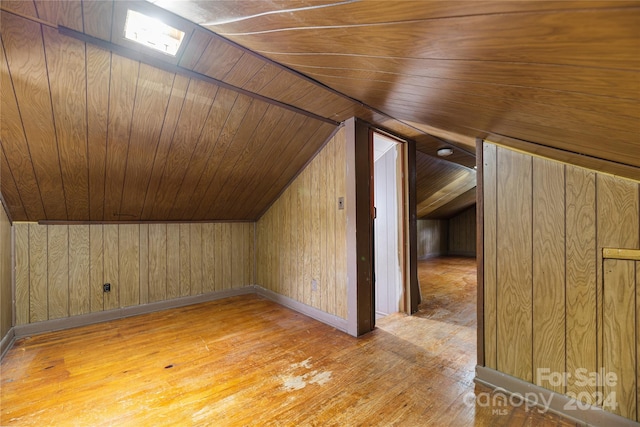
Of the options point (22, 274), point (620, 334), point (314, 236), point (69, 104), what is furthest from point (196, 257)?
point (620, 334)

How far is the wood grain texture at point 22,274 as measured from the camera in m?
2.65

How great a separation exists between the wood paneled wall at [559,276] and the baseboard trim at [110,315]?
10.6 ft

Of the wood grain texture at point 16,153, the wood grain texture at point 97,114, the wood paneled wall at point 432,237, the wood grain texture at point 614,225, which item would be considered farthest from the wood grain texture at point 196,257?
the wood paneled wall at point 432,237

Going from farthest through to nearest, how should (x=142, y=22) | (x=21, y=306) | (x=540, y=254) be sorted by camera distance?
(x=21, y=306)
(x=540, y=254)
(x=142, y=22)

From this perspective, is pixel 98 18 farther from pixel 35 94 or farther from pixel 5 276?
pixel 5 276

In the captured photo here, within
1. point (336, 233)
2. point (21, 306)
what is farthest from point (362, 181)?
point (21, 306)

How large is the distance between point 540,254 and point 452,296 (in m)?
2.58

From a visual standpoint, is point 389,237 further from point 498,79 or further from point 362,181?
point 498,79

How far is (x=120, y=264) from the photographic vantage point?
3186 mm

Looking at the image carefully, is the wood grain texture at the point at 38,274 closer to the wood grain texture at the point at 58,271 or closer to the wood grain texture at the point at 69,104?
the wood grain texture at the point at 58,271

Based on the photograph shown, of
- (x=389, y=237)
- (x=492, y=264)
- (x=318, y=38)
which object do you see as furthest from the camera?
(x=389, y=237)

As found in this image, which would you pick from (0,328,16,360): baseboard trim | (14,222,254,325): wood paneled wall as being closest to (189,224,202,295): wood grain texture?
(14,222,254,325): wood paneled wall

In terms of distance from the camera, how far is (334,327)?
2812mm

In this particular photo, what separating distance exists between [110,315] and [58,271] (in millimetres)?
676
